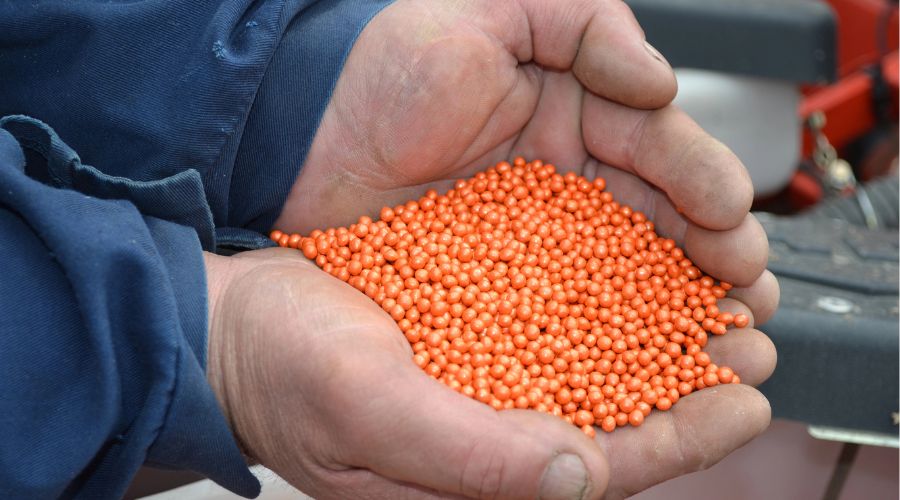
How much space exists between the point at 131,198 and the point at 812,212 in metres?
1.40

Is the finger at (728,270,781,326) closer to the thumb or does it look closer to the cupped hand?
the cupped hand

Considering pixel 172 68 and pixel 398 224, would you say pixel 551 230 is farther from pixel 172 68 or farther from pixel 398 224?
pixel 172 68

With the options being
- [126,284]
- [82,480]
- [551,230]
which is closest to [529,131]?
[551,230]

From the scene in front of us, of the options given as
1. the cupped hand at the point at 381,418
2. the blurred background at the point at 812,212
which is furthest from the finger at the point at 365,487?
the blurred background at the point at 812,212

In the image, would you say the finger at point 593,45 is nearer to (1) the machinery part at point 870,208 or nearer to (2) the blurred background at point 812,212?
(2) the blurred background at point 812,212

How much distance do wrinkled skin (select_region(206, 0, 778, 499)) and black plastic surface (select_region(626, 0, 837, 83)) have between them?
2.41 feet

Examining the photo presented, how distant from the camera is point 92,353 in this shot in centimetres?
73

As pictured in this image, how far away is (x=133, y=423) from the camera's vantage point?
762 mm

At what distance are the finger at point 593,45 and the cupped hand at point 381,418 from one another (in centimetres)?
31

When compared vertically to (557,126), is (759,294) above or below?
below

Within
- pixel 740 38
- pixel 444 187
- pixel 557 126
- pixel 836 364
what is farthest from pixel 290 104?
pixel 740 38

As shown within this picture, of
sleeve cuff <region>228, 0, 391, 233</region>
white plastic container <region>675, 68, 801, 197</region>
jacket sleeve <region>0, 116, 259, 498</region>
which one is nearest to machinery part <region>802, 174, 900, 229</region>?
white plastic container <region>675, 68, 801, 197</region>

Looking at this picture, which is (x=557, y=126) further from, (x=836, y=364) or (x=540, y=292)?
(x=836, y=364)

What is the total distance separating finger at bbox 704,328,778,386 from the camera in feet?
2.88
